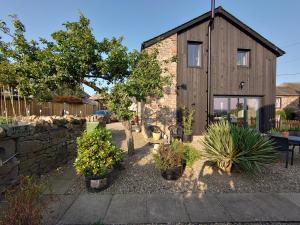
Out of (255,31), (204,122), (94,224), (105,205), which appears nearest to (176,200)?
(105,205)

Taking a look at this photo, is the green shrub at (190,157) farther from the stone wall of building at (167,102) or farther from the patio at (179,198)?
the stone wall of building at (167,102)

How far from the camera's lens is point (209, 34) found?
33.3 feet

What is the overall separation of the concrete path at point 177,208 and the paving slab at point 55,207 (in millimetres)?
18

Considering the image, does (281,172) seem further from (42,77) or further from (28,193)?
(42,77)

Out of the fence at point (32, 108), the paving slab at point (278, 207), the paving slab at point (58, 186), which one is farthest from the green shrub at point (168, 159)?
the fence at point (32, 108)

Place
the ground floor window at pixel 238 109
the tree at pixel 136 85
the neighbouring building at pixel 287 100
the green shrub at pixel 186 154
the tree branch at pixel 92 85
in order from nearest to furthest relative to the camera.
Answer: the green shrub at pixel 186 154, the tree at pixel 136 85, the tree branch at pixel 92 85, the ground floor window at pixel 238 109, the neighbouring building at pixel 287 100

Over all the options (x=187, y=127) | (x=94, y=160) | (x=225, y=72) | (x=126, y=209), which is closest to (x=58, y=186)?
(x=94, y=160)

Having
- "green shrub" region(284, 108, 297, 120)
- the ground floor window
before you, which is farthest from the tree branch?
"green shrub" region(284, 108, 297, 120)

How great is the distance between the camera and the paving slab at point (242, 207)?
9.86 feet

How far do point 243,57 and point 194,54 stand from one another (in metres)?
3.21

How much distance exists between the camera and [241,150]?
4613mm

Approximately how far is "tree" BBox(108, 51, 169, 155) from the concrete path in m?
2.44

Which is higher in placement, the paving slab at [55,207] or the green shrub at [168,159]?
the green shrub at [168,159]

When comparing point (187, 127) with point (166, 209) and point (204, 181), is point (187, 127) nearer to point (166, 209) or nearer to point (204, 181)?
point (204, 181)
